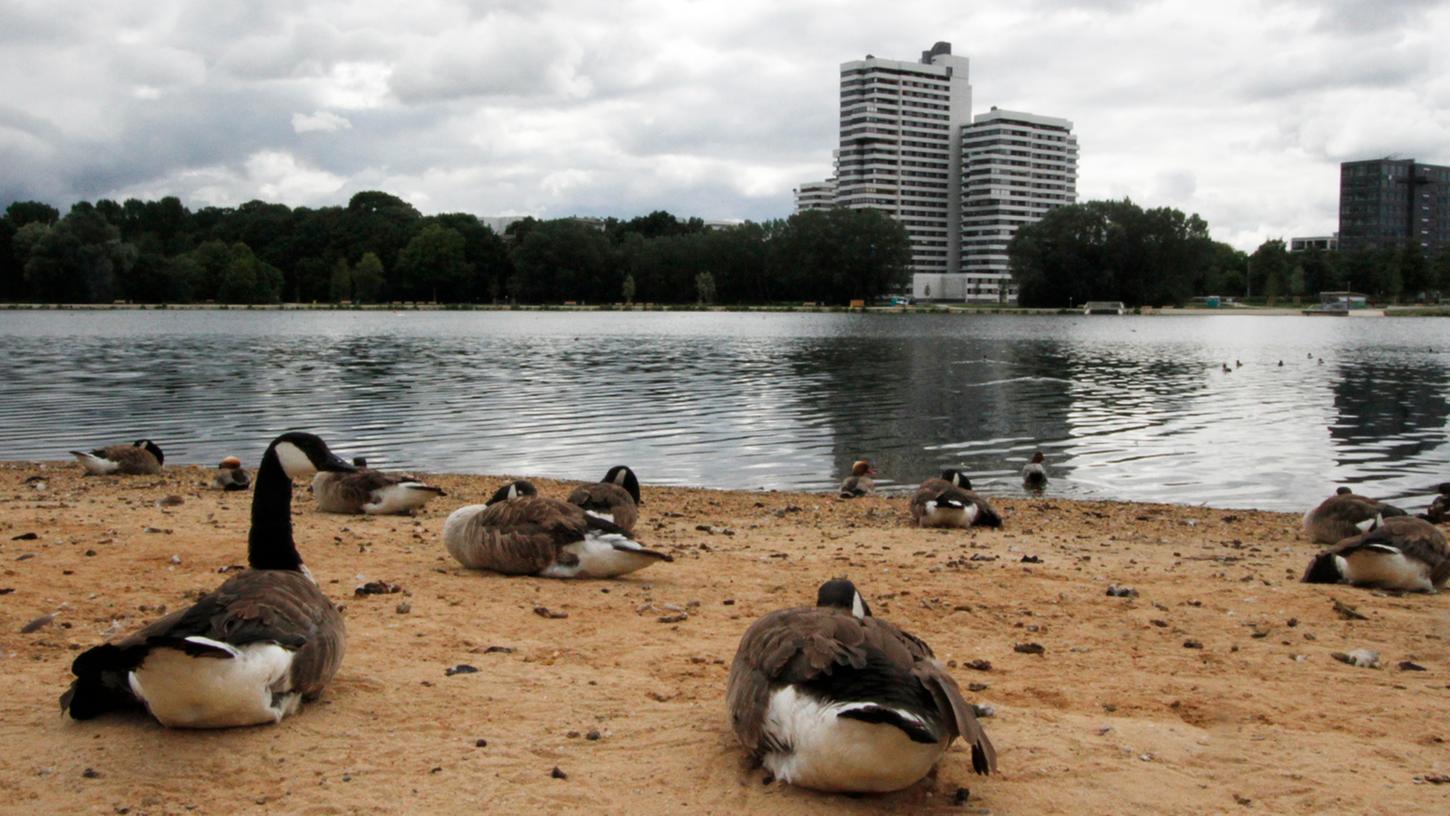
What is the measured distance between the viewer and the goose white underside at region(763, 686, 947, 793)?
4598mm

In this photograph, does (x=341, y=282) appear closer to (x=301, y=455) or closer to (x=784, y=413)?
(x=784, y=413)

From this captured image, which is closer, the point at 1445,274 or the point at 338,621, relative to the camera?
the point at 338,621

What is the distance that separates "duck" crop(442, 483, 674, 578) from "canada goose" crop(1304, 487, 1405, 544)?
8.13m

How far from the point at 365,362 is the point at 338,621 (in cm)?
4725

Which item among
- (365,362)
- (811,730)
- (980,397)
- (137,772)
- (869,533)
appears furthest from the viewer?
(365,362)

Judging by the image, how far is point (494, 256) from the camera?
614ft

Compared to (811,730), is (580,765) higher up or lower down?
lower down

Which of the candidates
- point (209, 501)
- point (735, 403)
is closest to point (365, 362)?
point (735, 403)

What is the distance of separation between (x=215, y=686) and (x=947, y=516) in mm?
9731

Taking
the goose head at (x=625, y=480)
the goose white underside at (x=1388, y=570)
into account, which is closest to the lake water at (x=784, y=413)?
the goose head at (x=625, y=480)

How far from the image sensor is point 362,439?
80.3ft

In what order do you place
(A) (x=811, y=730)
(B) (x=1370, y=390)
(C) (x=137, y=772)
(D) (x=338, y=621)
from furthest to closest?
1. (B) (x=1370, y=390)
2. (D) (x=338, y=621)
3. (C) (x=137, y=772)
4. (A) (x=811, y=730)

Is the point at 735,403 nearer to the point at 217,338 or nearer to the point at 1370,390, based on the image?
the point at 1370,390

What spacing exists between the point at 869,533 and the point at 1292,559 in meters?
4.38
